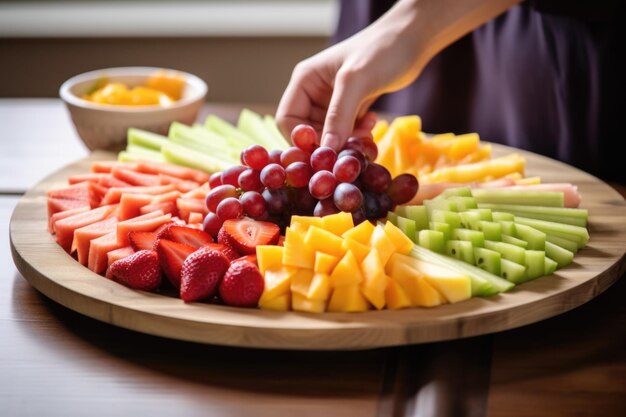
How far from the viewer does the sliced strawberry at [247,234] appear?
132 cm

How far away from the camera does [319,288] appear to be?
117 cm

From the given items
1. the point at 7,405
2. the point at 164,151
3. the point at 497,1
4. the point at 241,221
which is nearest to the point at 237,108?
the point at 164,151

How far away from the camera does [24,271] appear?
4.50 feet

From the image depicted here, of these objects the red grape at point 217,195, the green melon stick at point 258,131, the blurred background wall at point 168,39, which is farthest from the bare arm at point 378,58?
the blurred background wall at point 168,39

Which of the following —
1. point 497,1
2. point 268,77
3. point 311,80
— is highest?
point 497,1

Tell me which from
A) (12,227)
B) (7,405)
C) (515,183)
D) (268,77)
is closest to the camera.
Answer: (7,405)

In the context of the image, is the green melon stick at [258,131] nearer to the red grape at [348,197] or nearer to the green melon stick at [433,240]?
the red grape at [348,197]

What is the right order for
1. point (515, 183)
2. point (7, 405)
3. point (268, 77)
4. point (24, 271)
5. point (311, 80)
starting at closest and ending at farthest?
point (7, 405), point (24, 271), point (515, 183), point (311, 80), point (268, 77)

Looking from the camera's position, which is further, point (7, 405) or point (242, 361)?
point (242, 361)

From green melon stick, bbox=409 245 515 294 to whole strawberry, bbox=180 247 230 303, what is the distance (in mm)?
313

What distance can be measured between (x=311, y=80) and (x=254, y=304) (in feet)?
2.36

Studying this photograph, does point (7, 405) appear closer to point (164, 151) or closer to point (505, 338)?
point (505, 338)

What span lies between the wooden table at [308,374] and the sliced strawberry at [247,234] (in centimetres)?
19

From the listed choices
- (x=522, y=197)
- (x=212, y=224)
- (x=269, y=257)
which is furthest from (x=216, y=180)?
(x=522, y=197)
